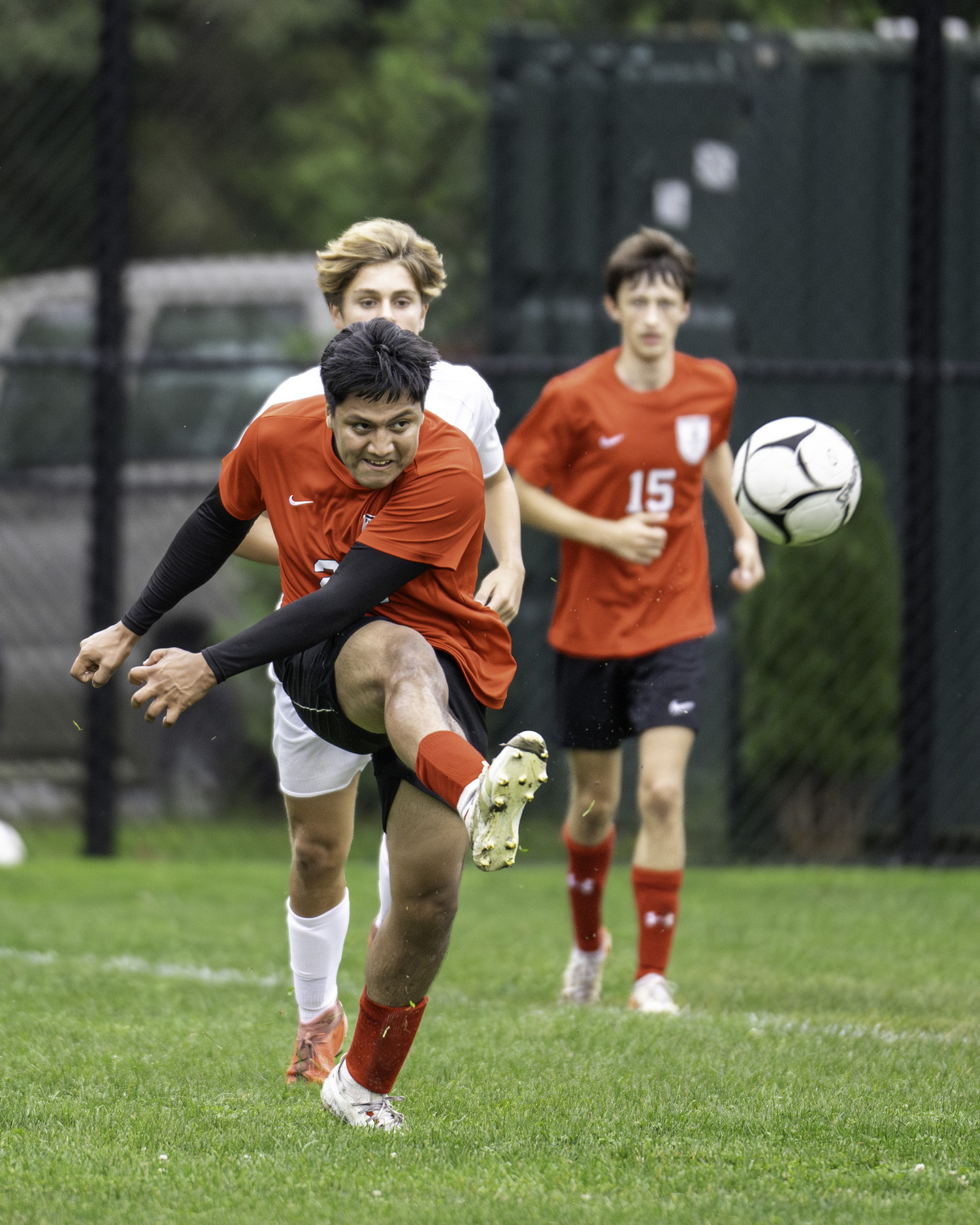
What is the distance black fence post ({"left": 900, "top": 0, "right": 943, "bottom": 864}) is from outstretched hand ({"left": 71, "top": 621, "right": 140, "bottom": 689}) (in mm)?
4754

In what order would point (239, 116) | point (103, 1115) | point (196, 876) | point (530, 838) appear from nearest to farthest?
point (103, 1115), point (196, 876), point (530, 838), point (239, 116)

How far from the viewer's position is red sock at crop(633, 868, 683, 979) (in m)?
4.62

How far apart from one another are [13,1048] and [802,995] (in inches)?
87.5

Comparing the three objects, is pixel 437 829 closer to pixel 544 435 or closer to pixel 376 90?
Answer: pixel 544 435

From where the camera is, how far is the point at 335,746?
3486mm

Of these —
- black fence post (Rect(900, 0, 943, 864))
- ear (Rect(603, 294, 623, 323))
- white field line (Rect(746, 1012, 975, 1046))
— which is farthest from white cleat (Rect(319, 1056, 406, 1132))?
black fence post (Rect(900, 0, 943, 864))

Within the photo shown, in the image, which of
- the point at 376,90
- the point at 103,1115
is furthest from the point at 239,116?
the point at 103,1115

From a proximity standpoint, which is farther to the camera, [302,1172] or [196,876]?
[196,876]

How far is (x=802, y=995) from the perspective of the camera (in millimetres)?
4746

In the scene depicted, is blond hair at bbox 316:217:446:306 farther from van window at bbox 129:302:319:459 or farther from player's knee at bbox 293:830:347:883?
van window at bbox 129:302:319:459

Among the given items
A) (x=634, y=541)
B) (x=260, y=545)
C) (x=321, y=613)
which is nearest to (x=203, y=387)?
(x=634, y=541)

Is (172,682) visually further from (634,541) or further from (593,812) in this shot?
(593,812)

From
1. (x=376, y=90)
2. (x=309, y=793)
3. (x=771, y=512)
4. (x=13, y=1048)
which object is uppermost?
(x=376, y=90)

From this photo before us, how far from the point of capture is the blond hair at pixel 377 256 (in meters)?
3.60
